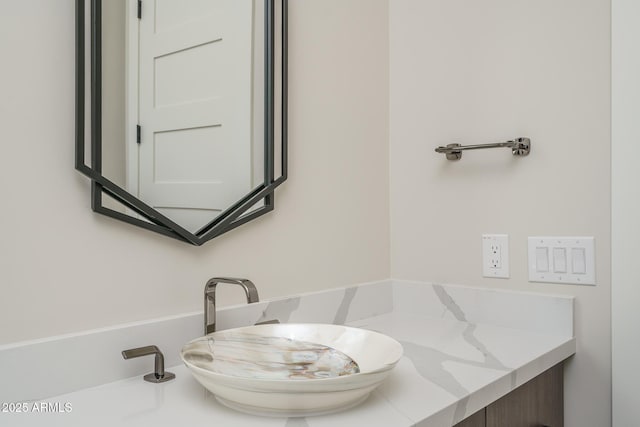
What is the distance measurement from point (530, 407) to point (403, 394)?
0.43m

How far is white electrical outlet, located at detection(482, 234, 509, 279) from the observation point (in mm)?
1448

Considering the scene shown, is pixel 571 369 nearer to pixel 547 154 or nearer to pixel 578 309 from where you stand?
pixel 578 309

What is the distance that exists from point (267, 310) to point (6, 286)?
57 centimetres

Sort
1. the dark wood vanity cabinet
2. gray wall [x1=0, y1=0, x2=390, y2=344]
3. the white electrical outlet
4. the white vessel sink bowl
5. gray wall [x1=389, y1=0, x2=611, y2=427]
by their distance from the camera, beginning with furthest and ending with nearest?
the white electrical outlet, gray wall [x1=389, y1=0, x2=611, y2=427], the dark wood vanity cabinet, gray wall [x1=0, y1=0, x2=390, y2=344], the white vessel sink bowl

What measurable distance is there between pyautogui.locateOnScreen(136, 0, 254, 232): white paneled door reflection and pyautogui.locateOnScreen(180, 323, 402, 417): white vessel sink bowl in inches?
11.2

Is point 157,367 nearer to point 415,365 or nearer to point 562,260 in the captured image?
point 415,365

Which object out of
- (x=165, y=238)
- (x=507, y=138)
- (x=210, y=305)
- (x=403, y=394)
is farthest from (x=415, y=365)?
(x=507, y=138)

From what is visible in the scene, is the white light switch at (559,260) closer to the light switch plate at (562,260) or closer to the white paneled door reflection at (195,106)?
the light switch plate at (562,260)

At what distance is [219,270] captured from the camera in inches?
48.0

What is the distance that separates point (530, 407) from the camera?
1193 mm

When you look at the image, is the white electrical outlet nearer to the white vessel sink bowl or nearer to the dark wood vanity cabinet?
the dark wood vanity cabinet

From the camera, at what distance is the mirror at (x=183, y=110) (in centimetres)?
100

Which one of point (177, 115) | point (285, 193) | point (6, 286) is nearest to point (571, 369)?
point (285, 193)

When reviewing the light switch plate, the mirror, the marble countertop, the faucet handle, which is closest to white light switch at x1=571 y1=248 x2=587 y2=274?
the light switch plate
